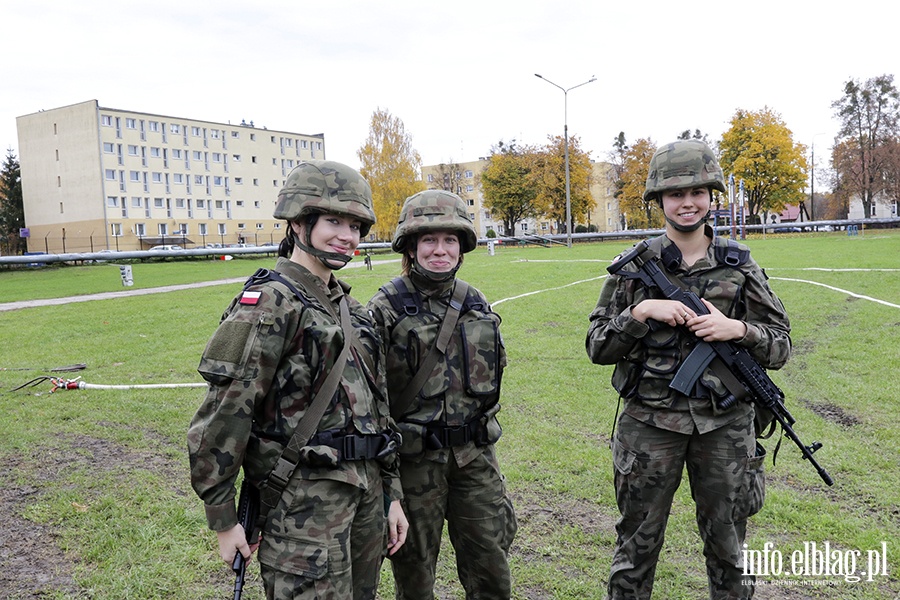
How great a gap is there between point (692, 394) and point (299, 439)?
188cm

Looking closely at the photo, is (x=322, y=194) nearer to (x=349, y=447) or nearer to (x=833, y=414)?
(x=349, y=447)

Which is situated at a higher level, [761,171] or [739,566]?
[761,171]

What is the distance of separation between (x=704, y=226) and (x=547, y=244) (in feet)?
133

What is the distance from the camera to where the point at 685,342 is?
3234mm

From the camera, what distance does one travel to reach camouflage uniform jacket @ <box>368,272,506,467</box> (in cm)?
300

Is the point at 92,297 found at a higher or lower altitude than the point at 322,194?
lower

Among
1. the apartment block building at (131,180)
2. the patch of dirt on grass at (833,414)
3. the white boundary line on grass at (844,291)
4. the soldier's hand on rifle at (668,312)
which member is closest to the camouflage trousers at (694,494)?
the soldier's hand on rifle at (668,312)

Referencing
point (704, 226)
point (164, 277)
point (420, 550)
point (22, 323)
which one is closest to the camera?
point (420, 550)

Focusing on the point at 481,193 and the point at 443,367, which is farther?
the point at 481,193

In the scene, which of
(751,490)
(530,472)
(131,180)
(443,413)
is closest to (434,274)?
(443,413)

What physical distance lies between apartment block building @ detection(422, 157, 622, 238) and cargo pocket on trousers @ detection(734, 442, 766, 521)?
6873 centimetres

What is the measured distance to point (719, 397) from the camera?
10.2ft

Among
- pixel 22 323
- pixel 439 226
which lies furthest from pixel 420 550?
pixel 22 323

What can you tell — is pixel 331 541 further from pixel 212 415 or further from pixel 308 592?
pixel 212 415
